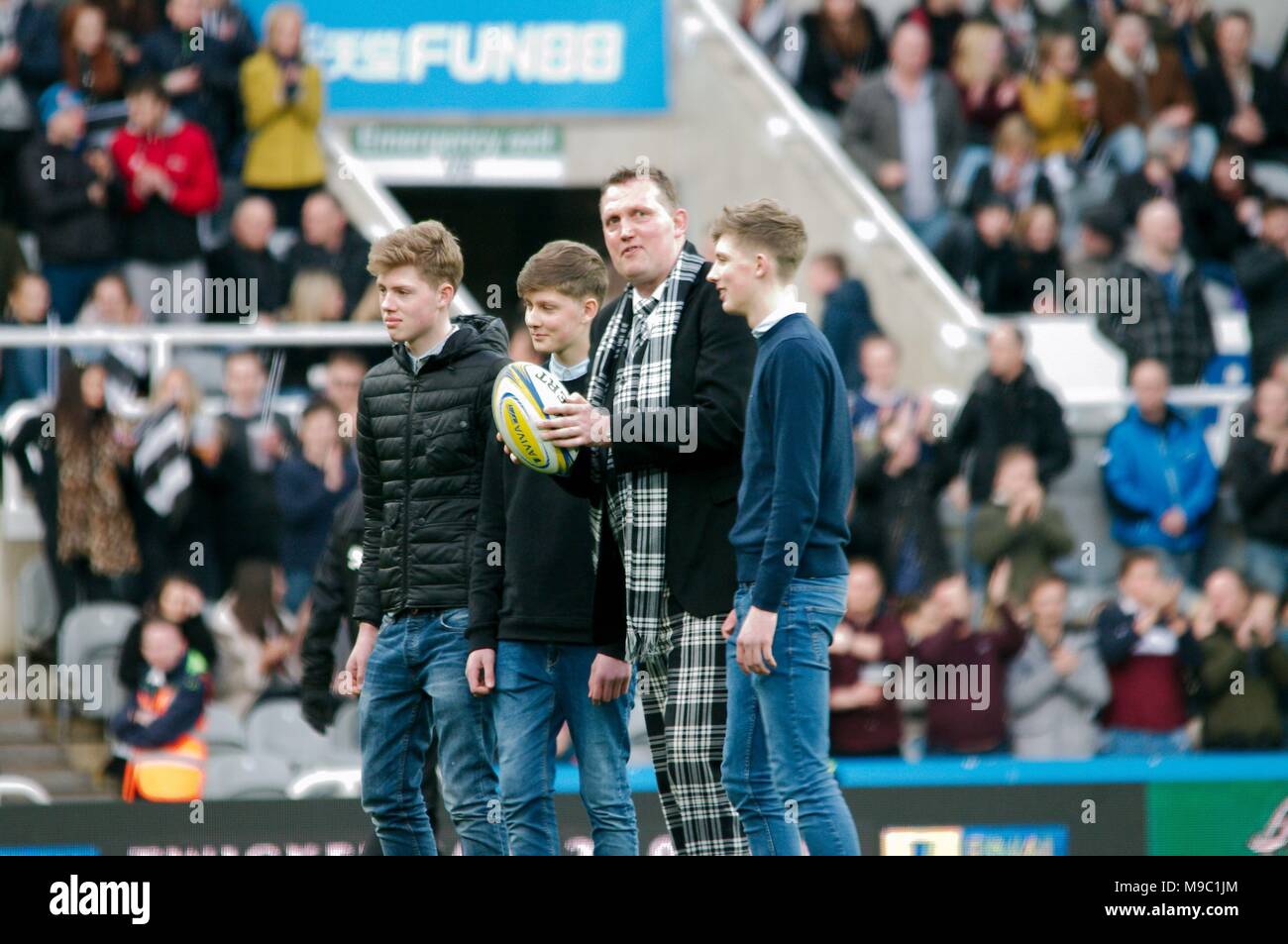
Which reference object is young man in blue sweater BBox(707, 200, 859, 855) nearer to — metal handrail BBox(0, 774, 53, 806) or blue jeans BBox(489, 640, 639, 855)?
blue jeans BBox(489, 640, 639, 855)

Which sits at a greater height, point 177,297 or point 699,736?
point 177,297

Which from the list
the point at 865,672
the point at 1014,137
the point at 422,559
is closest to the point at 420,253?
the point at 422,559

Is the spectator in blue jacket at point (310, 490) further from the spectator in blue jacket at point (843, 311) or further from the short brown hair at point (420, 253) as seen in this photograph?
the short brown hair at point (420, 253)

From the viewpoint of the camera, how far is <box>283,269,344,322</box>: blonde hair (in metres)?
9.41

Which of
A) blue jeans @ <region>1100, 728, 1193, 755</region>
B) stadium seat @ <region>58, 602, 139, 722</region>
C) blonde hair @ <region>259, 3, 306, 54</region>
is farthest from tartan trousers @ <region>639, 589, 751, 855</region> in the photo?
blonde hair @ <region>259, 3, 306, 54</region>

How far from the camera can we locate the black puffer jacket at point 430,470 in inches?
216

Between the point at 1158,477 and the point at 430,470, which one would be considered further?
the point at 1158,477

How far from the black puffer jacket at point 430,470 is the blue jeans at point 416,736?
4.1 inches

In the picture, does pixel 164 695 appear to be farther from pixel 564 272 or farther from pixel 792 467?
pixel 792 467

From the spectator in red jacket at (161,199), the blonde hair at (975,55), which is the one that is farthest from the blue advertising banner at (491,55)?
the blonde hair at (975,55)

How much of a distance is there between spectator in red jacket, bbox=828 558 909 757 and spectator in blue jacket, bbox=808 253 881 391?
122 centimetres

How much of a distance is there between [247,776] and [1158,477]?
4542 millimetres

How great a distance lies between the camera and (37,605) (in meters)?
8.65
